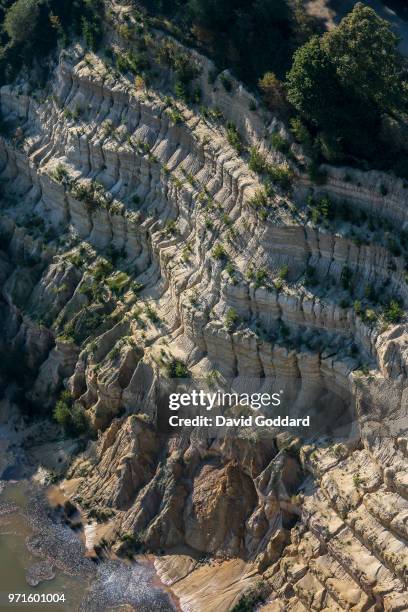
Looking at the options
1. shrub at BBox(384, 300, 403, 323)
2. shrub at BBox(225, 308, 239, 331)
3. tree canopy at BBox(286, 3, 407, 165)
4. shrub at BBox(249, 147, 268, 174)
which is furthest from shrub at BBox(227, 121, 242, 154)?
shrub at BBox(384, 300, 403, 323)

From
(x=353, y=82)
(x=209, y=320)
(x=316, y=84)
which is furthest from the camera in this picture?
(x=209, y=320)

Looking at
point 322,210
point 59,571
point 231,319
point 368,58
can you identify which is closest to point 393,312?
point 322,210

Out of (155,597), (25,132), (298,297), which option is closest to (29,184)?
(25,132)

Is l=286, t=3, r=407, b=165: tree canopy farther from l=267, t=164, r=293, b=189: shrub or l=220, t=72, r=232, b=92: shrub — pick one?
l=220, t=72, r=232, b=92: shrub

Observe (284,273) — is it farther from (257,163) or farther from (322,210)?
(257,163)

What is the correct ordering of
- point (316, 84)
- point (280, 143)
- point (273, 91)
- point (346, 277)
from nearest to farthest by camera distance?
point (346, 277) < point (316, 84) < point (280, 143) < point (273, 91)
